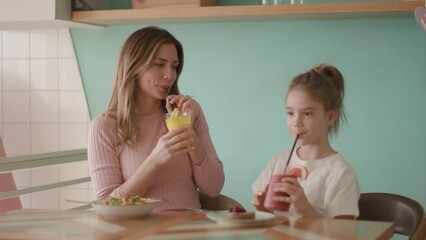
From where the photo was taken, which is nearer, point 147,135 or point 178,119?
point 178,119

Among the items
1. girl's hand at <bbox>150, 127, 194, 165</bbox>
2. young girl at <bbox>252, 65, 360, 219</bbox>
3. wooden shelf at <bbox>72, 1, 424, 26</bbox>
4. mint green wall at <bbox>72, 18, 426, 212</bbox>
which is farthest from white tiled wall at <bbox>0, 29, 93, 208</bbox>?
young girl at <bbox>252, 65, 360, 219</bbox>

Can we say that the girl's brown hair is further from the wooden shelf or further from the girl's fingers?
the wooden shelf

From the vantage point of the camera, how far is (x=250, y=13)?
10.4 feet

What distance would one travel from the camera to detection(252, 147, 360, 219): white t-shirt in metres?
2.34

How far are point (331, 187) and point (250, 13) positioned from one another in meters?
1.05

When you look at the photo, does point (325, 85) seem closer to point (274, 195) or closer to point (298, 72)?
point (274, 195)

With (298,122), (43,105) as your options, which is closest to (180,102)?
(298,122)

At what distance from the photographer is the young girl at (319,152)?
92.7 inches

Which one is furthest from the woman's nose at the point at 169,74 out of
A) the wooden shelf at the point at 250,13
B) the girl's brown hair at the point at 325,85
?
the wooden shelf at the point at 250,13

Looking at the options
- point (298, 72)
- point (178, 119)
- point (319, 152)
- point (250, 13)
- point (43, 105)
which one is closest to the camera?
point (178, 119)

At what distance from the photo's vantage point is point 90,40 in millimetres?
3785

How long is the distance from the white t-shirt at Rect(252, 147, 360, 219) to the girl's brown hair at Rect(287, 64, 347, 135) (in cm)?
17

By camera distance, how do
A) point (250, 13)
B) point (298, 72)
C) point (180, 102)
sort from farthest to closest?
point (298, 72) → point (250, 13) → point (180, 102)

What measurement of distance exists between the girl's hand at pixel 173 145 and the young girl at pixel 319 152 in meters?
0.27
